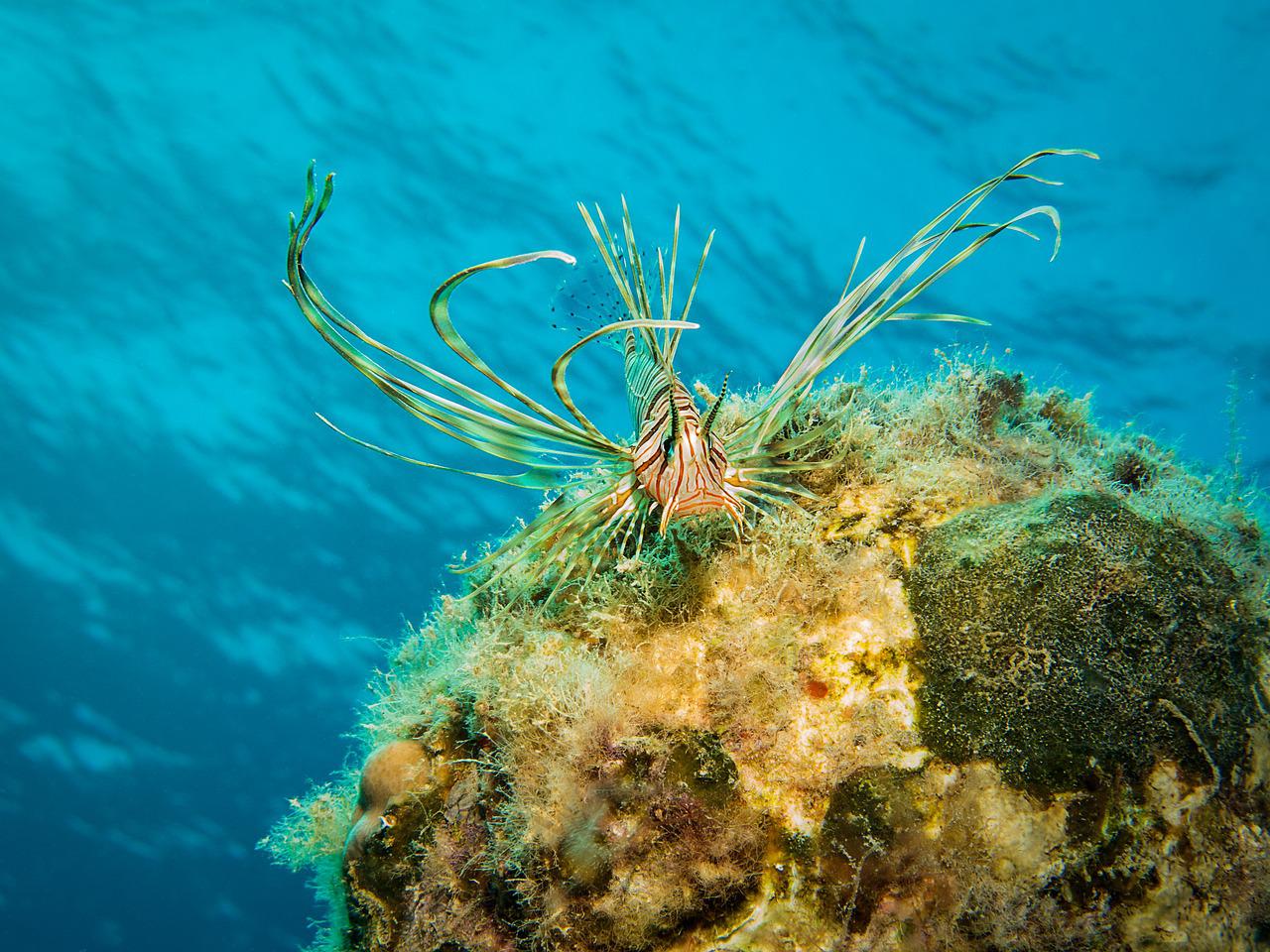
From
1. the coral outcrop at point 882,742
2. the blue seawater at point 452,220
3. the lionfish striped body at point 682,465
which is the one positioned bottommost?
the coral outcrop at point 882,742

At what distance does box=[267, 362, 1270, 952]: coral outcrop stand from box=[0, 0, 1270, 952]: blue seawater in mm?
9699

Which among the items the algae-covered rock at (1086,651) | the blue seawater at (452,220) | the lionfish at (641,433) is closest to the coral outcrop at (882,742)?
the algae-covered rock at (1086,651)

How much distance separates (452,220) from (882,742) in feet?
53.1

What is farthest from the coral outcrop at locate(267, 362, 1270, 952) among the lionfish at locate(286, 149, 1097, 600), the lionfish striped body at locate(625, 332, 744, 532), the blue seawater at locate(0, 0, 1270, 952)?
the blue seawater at locate(0, 0, 1270, 952)

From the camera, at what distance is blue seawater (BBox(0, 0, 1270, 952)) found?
42.0 ft

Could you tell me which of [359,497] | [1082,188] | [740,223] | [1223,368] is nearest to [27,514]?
[359,497]

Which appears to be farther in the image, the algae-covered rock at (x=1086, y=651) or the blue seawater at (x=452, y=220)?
the blue seawater at (x=452, y=220)

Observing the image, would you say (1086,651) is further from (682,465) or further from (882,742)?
Answer: (682,465)

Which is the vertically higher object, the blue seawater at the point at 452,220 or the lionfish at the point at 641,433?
the blue seawater at the point at 452,220

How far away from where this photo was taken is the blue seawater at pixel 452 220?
504 inches

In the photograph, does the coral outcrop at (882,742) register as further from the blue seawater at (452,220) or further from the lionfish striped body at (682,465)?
the blue seawater at (452,220)

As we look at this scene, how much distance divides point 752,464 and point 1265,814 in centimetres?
198

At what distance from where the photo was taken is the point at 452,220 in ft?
52.0

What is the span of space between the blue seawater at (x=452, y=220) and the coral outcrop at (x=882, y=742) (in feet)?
31.8
